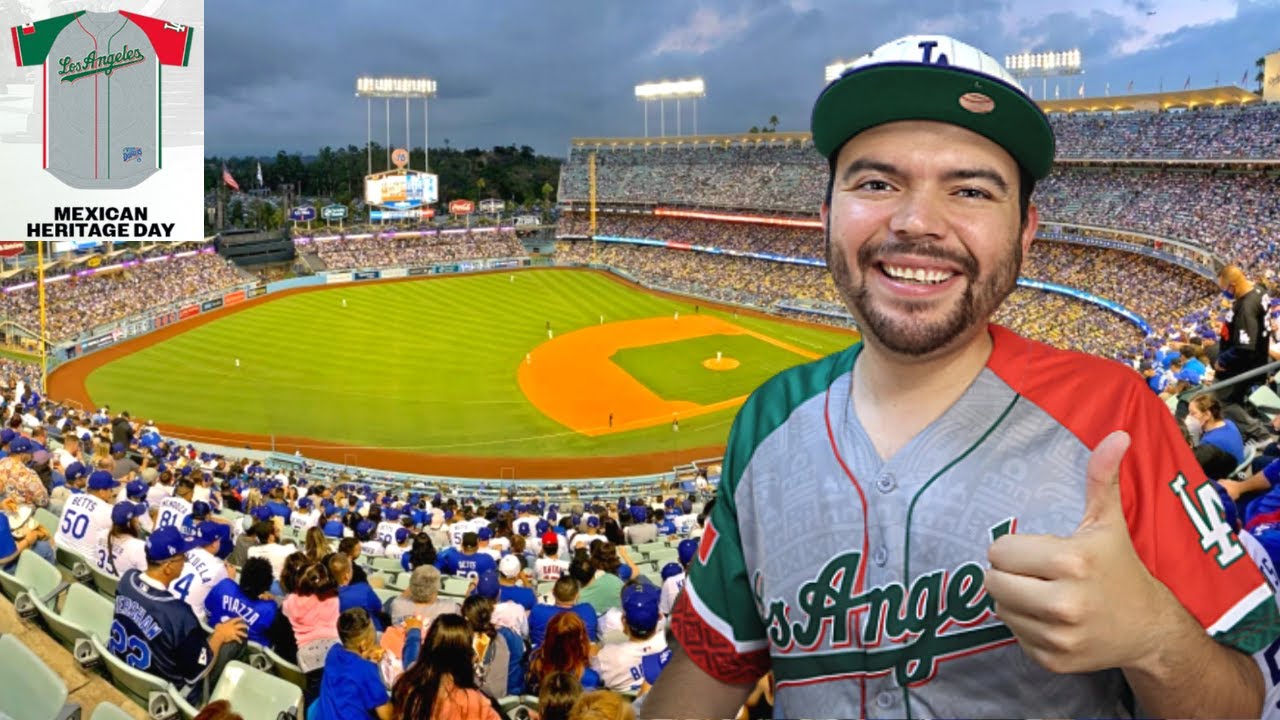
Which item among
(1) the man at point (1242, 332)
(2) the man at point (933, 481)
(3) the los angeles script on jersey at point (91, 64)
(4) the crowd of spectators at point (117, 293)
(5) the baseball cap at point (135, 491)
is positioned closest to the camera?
(2) the man at point (933, 481)

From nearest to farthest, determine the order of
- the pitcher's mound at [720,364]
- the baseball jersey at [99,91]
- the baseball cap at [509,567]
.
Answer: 1. the baseball cap at [509,567]
2. the baseball jersey at [99,91]
3. the pitcher's mound at [720,364]

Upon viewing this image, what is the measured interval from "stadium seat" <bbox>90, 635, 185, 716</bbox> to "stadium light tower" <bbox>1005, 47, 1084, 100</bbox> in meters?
83.1

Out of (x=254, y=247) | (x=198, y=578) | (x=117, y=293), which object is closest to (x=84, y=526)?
(x=198, y=578)

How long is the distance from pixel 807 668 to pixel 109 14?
63.0 feet

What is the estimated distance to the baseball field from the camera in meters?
33.2

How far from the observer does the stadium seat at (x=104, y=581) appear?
8.76 metres

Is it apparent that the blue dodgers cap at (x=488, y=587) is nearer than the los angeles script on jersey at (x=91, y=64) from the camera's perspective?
Yes

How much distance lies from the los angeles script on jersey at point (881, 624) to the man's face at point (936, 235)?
0.55 m

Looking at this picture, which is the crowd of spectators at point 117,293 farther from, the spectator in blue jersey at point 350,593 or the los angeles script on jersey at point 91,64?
the spectator in blue jersey at point 350,593

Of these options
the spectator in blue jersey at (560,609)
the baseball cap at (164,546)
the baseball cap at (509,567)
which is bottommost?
the baseball cap at (509,567)

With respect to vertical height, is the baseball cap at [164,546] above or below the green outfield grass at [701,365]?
above

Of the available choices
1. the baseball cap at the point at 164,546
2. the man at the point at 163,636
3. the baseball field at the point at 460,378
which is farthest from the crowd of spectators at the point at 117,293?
the man at the point at 163,636

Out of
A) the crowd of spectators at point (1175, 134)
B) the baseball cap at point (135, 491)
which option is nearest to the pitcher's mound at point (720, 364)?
the crowd of spectators at point (1175, 134)

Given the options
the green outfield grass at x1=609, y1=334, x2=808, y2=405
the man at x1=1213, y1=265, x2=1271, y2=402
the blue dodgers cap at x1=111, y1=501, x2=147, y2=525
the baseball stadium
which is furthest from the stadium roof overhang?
the blue dodgers cap at x1=111, y1=501, x2=147, y2=525
